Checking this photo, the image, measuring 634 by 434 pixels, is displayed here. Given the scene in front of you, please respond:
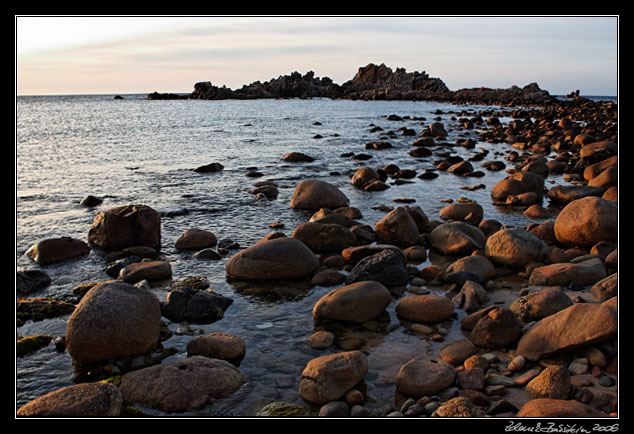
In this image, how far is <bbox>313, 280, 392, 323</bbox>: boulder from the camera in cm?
705

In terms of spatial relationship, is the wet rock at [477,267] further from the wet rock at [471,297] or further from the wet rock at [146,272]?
the wet rock at [146,272]

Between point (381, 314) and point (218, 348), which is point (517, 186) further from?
point (218, 348)

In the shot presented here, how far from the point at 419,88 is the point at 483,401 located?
421 ft

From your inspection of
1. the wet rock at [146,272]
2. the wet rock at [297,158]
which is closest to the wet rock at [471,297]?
the wet rock at [146,272]

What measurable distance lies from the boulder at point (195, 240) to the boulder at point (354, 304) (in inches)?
165

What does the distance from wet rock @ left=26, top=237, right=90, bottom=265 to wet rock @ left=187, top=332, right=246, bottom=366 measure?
5133 mm

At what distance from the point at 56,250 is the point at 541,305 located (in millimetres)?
8982

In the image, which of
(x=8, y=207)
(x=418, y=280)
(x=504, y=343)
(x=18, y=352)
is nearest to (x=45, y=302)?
(x=18, y=352)

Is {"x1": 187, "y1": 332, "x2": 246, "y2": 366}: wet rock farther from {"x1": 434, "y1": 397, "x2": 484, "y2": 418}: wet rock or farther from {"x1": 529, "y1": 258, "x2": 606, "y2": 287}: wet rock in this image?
{"x1": 529, "y1": 258, "x2": 606, "y2": 287}: wet rock

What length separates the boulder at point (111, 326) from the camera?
589 cm

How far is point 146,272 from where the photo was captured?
28.5 feet

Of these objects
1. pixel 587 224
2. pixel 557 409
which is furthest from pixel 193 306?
pixel 587 224

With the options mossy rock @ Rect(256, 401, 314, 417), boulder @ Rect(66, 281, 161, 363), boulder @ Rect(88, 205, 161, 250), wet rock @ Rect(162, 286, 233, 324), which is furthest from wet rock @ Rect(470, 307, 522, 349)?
boulder @ Rect(88, 205, 161, 250)

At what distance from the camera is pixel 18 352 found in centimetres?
623
